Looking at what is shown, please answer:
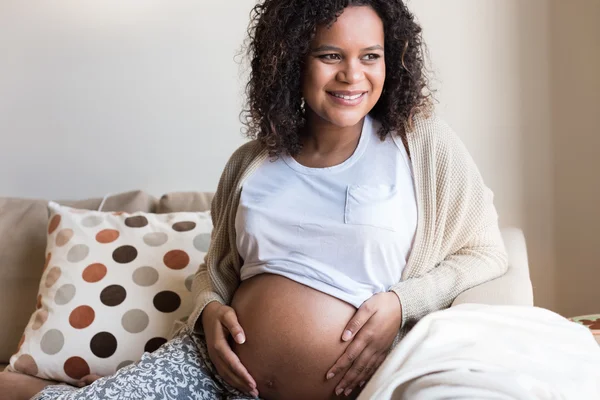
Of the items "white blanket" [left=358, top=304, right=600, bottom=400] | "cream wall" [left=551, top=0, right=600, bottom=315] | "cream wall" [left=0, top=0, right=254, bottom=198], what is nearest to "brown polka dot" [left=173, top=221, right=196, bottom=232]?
"cream wall" [left=0, top=0, right=254, bottom=198]

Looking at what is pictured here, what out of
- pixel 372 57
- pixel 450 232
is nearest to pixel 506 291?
pixel 450 232

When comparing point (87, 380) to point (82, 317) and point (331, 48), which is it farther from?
point (331, 48)

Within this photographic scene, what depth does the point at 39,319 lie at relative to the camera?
5.93 ft

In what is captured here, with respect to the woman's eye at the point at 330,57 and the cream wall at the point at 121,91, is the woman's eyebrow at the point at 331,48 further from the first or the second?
the cream wall at the point at 121,91

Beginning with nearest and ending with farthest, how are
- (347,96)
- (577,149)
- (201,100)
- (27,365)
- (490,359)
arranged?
(490,359) < (347,96) < (27,365) < (577,149) < (201,100)

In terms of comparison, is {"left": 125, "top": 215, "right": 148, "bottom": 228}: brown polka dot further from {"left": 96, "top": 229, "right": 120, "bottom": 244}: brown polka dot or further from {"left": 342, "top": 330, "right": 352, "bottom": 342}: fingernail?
{"left": 342, "top": 330, "right": 352, "bottom": 342}: fingernail

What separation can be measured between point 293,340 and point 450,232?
37cm

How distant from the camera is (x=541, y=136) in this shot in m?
2.15

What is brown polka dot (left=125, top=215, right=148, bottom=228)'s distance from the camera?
Result: 1935 millimetres

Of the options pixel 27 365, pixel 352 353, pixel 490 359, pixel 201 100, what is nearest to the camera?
pixel 490 359

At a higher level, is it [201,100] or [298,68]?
[298,68]

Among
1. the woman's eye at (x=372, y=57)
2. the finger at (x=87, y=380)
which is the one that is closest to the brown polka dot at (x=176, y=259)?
the finger at (x=87, y=380)

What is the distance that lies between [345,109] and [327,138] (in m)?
0.11

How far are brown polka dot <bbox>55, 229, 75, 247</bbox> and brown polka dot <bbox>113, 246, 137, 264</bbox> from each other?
Result: 0.13m
